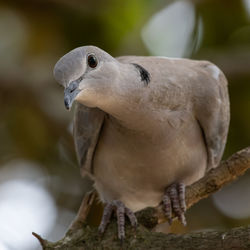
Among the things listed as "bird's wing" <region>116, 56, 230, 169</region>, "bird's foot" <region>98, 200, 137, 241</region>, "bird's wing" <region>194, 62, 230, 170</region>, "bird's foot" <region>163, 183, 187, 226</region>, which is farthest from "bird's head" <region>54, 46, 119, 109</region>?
"bird's wing" <region>194, 62, 230, 170</region>

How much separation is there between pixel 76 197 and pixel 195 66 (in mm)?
2318

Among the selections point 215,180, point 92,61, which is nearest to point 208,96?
point 215,180

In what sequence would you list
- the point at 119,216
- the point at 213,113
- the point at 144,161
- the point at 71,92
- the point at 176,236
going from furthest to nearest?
the point at 213,113 → the point at 144,161 → the point at 119,216 → the point at 71,92 → the point at 176,236

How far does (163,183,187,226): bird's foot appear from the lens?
11.4ft

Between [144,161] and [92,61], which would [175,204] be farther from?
[92,61]

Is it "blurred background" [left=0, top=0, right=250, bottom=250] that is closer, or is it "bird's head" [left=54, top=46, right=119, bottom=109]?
"bird's head" [left=54, top=46, right=119, bottom=109]

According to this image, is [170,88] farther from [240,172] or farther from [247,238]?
[247,238]

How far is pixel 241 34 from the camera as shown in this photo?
5.96 metres

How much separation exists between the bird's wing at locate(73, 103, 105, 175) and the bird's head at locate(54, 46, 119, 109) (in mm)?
730

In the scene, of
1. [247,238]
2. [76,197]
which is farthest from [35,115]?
[247,238]

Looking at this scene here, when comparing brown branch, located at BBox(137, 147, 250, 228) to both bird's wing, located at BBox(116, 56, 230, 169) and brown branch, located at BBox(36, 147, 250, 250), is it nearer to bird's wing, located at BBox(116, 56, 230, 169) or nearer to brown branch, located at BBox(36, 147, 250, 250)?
brown branch, located at BBox(36, 147, 250, 250)

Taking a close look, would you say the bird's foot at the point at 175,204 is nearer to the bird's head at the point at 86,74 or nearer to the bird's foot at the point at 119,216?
the bird's foot at the point at 119,216

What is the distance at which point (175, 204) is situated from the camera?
3.64 metres

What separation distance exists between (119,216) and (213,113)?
4.04 feet
